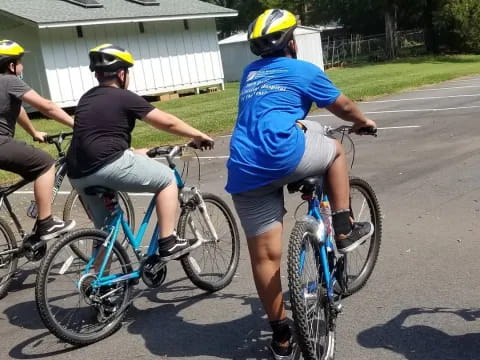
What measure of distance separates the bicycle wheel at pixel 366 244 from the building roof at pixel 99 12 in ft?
59.2

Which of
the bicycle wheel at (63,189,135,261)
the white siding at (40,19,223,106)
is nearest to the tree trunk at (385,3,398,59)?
the white siding at (40,19,223,106)

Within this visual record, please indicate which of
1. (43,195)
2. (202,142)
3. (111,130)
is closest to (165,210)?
(202,142)

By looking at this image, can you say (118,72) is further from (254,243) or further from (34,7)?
(34,7)

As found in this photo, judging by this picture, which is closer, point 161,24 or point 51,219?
point 51,219

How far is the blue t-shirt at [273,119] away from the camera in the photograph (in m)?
3.49

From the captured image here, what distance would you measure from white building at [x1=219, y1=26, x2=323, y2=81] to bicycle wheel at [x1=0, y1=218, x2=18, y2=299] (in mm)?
29391

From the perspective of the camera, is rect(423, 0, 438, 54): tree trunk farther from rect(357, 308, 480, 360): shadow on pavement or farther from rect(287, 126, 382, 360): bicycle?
rect(287, 126, 382, 360): bicycle

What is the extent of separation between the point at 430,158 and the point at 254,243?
6381 mm

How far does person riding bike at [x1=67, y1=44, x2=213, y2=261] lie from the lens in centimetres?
429

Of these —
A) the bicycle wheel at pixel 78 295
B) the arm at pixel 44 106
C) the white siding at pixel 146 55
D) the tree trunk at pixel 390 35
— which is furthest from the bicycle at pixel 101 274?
the tree trunk at pixel 390 35

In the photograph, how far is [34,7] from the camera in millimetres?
22516

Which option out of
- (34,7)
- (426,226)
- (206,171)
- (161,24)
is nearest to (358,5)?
(161,24)

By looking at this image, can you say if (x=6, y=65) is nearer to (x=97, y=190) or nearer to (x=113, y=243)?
(x=97, y=190)

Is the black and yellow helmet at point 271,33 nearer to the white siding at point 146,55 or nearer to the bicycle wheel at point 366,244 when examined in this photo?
the bicycle wheel at point 366,244
